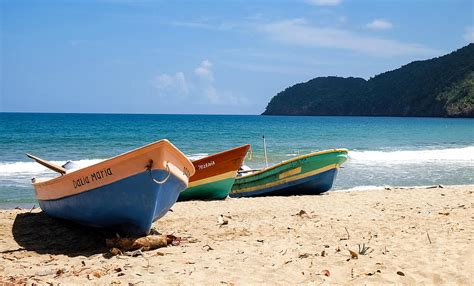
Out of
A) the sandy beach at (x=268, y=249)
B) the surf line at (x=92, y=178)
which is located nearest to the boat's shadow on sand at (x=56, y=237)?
the sandy beach at (x=268, y=249)

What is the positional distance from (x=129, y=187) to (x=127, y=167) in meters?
0.27

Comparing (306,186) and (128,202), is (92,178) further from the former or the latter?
(306,186)

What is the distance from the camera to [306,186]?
12867 millimetres

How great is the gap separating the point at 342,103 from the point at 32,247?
14501 centimetres

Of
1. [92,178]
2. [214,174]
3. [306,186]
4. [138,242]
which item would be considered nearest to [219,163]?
[214,174]

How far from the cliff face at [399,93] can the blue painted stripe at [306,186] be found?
94.2m

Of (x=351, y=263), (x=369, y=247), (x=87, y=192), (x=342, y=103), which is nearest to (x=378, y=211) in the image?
(x=369, y=247)

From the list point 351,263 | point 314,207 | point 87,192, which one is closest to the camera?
point 351,263

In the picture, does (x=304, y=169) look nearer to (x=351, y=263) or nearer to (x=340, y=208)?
(x=340, y=208)

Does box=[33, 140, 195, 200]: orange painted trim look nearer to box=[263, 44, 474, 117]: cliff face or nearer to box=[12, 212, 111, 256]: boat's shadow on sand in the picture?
box=[12, 212, 111, 256]: boat's shadow on sand

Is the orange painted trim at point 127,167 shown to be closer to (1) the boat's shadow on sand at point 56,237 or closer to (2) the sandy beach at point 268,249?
(1) the boat's shadow on sand at point 56,237

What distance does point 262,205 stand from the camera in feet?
34.8

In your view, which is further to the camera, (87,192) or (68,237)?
(68,237)

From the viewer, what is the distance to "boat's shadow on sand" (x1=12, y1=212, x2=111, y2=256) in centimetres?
688
